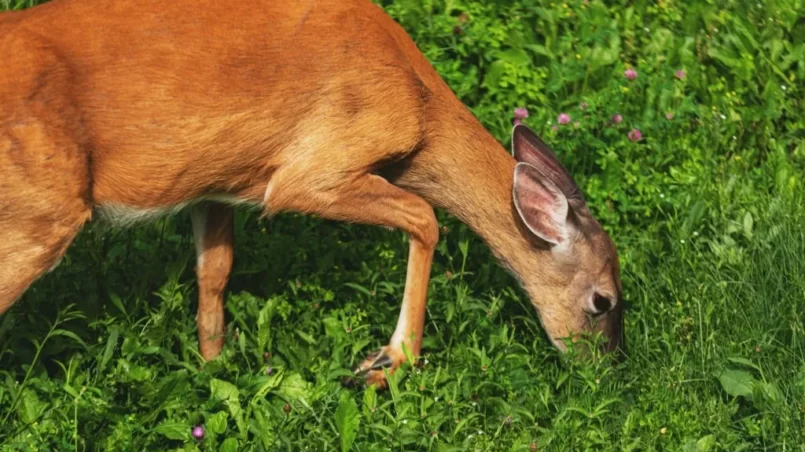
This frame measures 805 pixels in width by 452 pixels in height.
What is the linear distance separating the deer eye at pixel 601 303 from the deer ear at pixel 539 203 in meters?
0.30

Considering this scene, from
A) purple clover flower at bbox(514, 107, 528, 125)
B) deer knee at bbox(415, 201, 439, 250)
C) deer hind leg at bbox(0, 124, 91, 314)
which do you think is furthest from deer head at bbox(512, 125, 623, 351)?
deer hind leg at bbox(0, 124, 91, 314)

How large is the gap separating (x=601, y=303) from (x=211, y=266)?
172 cm

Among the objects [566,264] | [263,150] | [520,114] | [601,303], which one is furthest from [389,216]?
[520,114]

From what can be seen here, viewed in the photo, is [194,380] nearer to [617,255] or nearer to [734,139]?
[617,255]

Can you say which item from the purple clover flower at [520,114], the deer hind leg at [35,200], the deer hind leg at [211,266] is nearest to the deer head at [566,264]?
the purple clover flower at [520,114]

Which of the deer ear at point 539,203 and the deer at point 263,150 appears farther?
the deer ear at point 539,203

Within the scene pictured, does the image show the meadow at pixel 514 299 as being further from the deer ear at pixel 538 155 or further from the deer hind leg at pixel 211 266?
→ the deer ear at pixel 538 155

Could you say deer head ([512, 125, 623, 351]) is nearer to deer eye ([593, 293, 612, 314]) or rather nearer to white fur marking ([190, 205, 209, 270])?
deer eye ([593, 293, 612, 314])

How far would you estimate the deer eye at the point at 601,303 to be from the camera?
7160 mm

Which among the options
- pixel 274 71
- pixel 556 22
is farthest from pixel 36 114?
pixel 556 22

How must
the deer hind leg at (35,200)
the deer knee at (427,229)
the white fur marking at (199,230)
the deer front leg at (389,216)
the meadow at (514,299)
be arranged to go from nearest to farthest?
the deer hind leg at (35,200) < the meadow at (514,299) < the deer front leg at (389,216) < the deer knee at (427,229) < the white fur marking at (199,230)

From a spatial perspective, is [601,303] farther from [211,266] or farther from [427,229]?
[211,266]

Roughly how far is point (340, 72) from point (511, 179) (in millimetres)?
1016

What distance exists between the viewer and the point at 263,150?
6508mm
